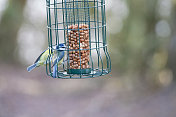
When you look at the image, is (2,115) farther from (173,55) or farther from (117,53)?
(173,55)

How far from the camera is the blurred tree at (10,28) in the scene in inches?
428

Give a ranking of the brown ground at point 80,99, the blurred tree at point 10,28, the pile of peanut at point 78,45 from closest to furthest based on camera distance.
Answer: the pile of peanut at point 78,45, the brown ground at point 80,99, the blurred tree at point 10,28

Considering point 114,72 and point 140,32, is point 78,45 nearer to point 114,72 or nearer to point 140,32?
point 140,32

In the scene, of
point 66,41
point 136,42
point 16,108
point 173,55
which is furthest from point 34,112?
point 66,41

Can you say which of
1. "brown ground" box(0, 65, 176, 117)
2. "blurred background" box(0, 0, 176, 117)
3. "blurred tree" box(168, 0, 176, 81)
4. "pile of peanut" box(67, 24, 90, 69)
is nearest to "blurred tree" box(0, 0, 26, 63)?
"blurred background" box(0, 0, 176, 117)

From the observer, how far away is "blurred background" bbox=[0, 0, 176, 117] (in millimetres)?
9836

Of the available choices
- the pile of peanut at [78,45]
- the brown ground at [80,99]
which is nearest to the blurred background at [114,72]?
the brown ground at [80,99]

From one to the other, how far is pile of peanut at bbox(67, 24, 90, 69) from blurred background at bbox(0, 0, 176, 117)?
5.12 m

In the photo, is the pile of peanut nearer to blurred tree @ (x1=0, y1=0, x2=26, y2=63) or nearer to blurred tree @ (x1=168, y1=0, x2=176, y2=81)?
blurred tree @ (x1=168, y1=0, x2=176, y2=81)

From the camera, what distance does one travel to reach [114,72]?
36.2 ft

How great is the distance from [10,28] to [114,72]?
152 inches

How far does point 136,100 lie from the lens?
33.7ft

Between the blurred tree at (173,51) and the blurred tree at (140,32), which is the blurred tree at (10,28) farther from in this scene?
the blurred tree at (173,51)

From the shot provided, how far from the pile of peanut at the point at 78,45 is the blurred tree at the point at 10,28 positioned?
6505 mm
